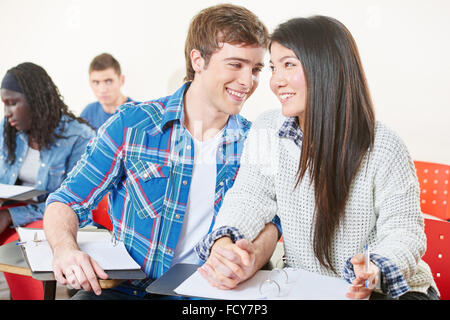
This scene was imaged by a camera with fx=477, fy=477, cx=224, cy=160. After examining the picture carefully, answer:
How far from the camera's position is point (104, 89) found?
3.94 metres

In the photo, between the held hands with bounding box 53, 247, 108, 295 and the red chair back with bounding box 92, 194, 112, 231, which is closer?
the held hands with bounding box 53, 247, 108, 295

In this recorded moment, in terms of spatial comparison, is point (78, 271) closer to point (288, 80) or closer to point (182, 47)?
point (288, 80)

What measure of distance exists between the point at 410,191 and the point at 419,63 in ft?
8.62

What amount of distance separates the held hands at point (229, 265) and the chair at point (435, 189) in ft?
5.48

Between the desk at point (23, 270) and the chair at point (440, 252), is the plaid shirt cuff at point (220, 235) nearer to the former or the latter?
the desk at point (23, 270)

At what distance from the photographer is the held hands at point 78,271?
3.37 ft

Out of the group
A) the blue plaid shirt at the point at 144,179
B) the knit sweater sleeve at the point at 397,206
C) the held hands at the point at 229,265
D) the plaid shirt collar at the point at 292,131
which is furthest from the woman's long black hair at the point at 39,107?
the knit sweater sleeve at the point at 397,206

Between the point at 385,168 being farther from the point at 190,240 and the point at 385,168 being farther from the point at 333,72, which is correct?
the point at 190,240

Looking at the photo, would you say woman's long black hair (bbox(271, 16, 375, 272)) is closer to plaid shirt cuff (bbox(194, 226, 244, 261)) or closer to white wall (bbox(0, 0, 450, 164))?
plaid shirt cuff (bbox(194, 226, 244, 261))

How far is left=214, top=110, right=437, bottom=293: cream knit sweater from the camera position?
100 centimetres

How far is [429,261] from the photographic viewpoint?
125 centimetres

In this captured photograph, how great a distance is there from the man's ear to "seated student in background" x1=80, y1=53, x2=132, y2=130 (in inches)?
101

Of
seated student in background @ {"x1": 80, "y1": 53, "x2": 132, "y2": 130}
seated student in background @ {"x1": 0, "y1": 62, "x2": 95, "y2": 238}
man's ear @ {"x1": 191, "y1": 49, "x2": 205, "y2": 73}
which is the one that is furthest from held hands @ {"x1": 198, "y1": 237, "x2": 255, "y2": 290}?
seated student in background @ {"x1": 80, "y1": 53, "x2": 132, "y2": 130}
